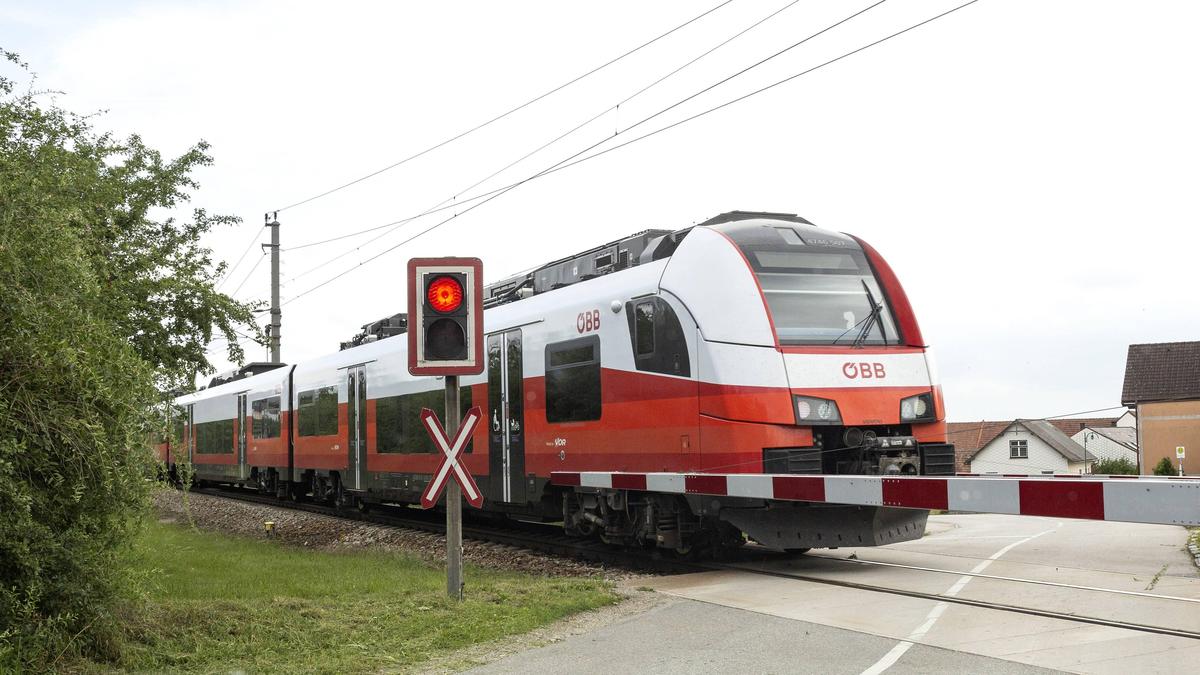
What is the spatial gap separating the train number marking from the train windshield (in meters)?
2.12

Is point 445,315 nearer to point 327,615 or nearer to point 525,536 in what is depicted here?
point 327,615

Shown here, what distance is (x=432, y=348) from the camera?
9438mm

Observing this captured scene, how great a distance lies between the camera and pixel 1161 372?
52625mm

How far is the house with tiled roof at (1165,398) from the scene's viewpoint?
157ft

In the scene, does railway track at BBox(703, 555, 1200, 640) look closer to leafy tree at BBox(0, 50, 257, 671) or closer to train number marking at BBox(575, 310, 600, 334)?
train number marking at BBox(575, 310, 600, 334)

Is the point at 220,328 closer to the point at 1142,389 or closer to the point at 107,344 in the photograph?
the point at 107,344

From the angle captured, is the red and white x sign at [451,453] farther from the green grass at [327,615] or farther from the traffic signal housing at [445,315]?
the green grass at [327,615]

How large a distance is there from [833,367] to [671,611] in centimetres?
313

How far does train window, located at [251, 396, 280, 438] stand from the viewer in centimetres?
2703

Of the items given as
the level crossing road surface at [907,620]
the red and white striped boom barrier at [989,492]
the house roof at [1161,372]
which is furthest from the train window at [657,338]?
the house roof at [1161,372]

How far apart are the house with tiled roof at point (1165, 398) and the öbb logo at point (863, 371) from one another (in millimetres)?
39337

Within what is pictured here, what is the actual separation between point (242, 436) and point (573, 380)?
792 inches

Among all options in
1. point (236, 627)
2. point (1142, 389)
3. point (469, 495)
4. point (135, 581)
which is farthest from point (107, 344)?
point (1142, 389)

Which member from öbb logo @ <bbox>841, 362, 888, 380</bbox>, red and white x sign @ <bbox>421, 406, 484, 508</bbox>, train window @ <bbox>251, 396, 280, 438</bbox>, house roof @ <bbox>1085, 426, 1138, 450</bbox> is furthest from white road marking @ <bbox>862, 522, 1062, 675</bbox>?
house roof @ <bbox>1085, 426, 1138, 450</bbox>
